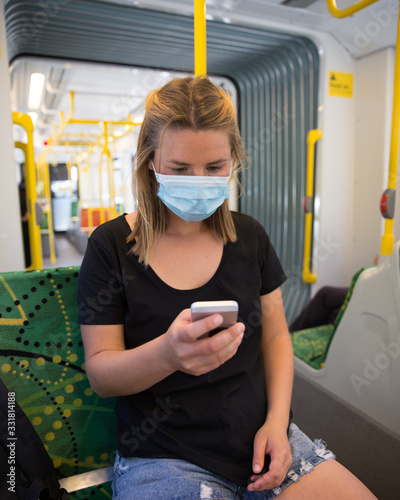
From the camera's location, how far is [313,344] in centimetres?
322

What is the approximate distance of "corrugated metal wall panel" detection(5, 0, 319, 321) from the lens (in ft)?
9.61

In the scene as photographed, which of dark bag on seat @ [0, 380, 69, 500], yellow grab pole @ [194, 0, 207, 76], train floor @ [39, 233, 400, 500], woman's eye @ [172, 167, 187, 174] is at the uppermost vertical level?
yellow grab pole @ [194, 0, 207, 76]

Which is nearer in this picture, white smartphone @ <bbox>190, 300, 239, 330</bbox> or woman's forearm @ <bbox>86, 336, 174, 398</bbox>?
white smartphone @ <bbox>190, 300, 239, 330</bbox>

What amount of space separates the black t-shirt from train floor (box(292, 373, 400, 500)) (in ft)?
4.02

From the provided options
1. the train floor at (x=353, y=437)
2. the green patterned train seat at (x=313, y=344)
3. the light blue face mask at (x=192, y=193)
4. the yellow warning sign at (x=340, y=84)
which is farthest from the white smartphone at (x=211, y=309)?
the yellow warning sign at (x=340, y=84)

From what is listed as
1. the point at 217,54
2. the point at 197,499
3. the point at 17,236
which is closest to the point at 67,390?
the point at 197,499

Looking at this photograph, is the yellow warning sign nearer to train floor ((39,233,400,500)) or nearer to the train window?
the train window

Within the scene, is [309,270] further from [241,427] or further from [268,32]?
[241,427]

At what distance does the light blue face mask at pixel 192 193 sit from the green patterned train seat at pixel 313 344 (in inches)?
78.3

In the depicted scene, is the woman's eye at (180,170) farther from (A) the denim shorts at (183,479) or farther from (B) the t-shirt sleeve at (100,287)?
(A) the denim shorts at (183,479)

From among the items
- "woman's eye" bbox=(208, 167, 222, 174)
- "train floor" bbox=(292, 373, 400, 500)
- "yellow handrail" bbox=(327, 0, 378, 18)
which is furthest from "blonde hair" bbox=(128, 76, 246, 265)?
"train floor" bbox=(292, 373, 400, 500)

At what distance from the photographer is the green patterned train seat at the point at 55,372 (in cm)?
125

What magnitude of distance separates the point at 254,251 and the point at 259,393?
1.40 ft

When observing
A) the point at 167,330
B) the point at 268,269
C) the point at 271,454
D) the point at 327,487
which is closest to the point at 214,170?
the point at 268,269
